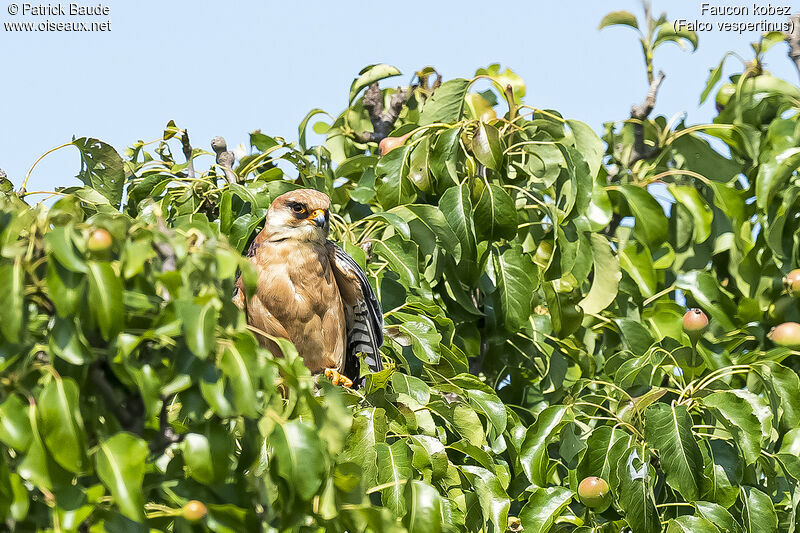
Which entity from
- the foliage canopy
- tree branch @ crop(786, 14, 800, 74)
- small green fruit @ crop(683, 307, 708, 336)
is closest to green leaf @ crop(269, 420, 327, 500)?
the foliage canopy

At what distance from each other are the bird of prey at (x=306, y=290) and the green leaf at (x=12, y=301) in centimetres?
290

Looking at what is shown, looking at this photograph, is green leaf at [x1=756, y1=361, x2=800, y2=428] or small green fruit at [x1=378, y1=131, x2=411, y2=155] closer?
green leaf at [x1=756, y1=361, x2=800, y2=428]

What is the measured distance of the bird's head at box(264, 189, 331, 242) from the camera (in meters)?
4.82

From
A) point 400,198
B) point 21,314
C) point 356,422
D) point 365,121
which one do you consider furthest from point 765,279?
point 21,314

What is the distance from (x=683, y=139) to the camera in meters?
5.77

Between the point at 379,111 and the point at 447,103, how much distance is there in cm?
111

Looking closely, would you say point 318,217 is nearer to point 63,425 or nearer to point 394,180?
point 394,180

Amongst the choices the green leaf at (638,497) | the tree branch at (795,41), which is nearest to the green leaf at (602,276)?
the green leaf at (638,497)

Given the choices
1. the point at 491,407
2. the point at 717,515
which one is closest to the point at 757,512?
the point at 717,515

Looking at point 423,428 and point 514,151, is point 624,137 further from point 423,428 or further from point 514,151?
point 423,428

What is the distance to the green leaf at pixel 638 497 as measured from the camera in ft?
12.0

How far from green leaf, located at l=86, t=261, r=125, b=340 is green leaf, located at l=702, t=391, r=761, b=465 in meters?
2.53

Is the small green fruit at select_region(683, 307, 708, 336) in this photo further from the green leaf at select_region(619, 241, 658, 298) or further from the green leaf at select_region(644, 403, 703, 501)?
the green leaf at select_region(644, 403, 703, 501)

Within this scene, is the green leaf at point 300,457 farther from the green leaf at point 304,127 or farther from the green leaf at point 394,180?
the green leaf at point 304,127
